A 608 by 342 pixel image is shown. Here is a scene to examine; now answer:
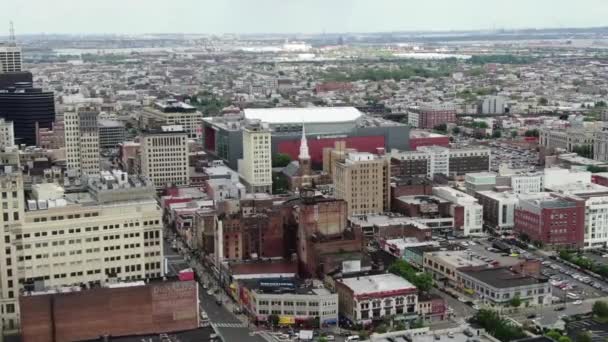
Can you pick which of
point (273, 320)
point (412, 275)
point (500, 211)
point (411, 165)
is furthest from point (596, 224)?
point (273, 320)

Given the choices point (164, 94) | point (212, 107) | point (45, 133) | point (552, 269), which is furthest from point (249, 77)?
point (552, 269)

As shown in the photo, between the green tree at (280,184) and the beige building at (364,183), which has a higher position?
the beige building at (364,183)

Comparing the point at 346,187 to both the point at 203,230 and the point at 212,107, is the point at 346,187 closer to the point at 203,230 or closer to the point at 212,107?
the point at 203,230

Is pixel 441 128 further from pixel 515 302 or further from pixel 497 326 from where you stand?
pixel 497 326

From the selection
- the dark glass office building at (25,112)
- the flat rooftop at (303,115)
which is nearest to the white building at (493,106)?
the flat rooftop at (303,115)

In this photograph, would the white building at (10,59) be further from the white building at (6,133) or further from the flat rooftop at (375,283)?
the flat rooftop at (375,283)

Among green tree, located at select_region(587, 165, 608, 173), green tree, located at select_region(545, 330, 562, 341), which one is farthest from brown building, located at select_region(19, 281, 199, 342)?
green tree, located at select_region(587, 165, 608, 173)
